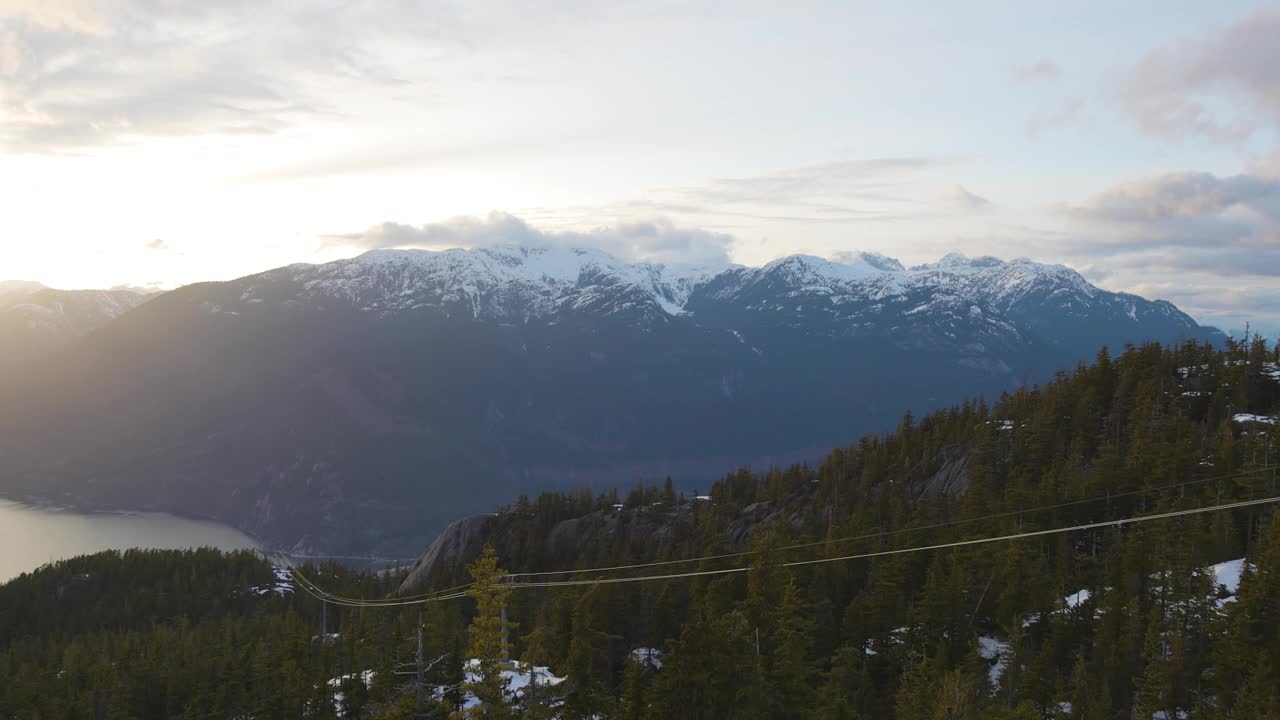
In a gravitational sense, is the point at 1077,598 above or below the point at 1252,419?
below

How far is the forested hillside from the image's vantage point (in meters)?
53.6

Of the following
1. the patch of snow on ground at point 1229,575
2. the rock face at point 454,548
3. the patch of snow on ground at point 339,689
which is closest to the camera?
the patch of snow on ground at point 1229,575

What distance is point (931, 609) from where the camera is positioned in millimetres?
68500

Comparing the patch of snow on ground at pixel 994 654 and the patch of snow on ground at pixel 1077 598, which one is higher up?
the patch of snow on ground at pixel 1077 598

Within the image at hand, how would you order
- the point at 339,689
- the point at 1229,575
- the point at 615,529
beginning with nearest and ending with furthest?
1. the point at 1229,575
2. the point at 339,689
3. the point at 615,529

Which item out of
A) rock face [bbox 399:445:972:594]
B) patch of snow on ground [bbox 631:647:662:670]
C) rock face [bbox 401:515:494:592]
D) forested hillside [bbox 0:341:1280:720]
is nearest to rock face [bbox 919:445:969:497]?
rock face [bbox 399:445:972:594]

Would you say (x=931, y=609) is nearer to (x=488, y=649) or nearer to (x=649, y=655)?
(x=649, y=655)

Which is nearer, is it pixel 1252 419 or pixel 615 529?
pixel 1252 419

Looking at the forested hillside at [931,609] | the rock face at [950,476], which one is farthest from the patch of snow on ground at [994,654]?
the rock face at [950,476]

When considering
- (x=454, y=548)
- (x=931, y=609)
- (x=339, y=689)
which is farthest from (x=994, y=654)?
(x=454, y=548)

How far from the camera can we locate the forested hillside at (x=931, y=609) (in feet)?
176

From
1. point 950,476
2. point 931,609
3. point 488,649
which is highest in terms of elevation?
point 488,649

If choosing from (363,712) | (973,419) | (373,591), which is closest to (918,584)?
(363,712)

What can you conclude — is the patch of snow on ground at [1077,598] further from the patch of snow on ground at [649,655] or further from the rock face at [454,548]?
Result: the rock face at [454,548]
